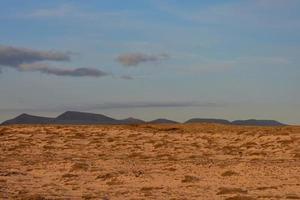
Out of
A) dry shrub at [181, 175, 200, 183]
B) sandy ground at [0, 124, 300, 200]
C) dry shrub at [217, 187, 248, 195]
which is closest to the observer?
dry shrub at [217, 187, 248, 195]

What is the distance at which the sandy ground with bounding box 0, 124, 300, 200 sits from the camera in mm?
25594

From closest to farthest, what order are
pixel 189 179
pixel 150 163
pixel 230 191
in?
pixel 230 191 → pixel 189 179 → pixel 150 163

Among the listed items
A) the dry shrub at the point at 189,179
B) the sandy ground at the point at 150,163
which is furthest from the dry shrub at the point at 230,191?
the dry shrub at the point at 189,179

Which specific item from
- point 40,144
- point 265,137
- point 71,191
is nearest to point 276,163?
point 71,191

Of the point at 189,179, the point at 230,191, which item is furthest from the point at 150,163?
the point at 230,191

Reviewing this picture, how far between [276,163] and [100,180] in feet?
37.6

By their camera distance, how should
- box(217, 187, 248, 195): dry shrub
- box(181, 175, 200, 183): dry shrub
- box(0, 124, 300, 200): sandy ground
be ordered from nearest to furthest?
box(217, 187, 248, 195): dry shrub, box(0, 124, 300, 200): sandy ground, box(181, 175, 200, 183): dry shrub

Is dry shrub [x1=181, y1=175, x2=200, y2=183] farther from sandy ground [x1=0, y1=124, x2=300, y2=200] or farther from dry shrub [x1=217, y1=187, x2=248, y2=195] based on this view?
dry shrub [x1=217, y1=187, x2=248, y2=195]

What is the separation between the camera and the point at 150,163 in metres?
37.5

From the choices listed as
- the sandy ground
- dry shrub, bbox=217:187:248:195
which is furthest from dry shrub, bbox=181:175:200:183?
dry shrub, bbox=217:187:248:195

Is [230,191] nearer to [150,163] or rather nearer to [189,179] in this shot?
[189,179]

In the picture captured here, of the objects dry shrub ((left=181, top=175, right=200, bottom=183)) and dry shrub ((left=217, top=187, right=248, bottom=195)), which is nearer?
dry shrub ((left=217, top=187, right=248, bottom=195))

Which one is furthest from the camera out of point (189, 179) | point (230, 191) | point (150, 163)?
point (150, 163)

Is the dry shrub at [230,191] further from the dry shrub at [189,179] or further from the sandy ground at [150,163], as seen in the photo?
the dry shrub at [189,179]
